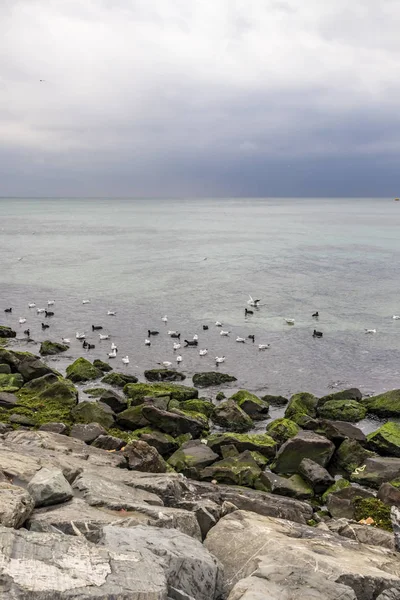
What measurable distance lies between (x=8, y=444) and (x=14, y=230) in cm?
13612

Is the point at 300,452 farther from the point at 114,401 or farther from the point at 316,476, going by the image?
the point at 114,401

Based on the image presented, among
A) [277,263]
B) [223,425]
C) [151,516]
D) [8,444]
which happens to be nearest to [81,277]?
[277,263]

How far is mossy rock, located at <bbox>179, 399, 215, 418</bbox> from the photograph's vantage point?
84.1 ft

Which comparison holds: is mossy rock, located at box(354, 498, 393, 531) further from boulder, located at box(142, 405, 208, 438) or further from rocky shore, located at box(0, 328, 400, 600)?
boulder, located at box(142, 405, 208, 438)

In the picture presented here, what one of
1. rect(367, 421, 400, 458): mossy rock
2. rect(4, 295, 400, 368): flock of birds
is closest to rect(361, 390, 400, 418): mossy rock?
rect(367, 421, 400, 458): mossy rock

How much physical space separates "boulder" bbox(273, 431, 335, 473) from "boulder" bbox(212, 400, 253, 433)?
4.25 meters

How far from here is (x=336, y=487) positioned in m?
18.8

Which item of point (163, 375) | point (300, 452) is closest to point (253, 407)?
point (300, 452)

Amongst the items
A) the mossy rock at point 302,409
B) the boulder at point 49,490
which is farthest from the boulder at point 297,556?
the mossy rock at point 302,409

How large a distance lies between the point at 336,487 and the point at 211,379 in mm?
12683

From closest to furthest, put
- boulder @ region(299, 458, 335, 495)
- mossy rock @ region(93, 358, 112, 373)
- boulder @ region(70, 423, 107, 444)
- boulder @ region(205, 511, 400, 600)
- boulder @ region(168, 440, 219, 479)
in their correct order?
boulder @ region(205, 511, 400, 600)
boulder @ region(168, 440, 219, 479)
boulder @ region(299, 458, 335, 495)
boulder @ region(70, 423, 107, 444)
mossy rock @ region(93, 358, 112, 373)

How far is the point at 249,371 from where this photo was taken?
32.9 m

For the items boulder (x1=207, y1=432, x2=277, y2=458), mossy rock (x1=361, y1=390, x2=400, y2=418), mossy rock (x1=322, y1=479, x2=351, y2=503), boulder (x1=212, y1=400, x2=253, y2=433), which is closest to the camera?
mossy rock (x1=322, y1=479, x2=351, y2=503)

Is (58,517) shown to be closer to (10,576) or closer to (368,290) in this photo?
(10,576)
